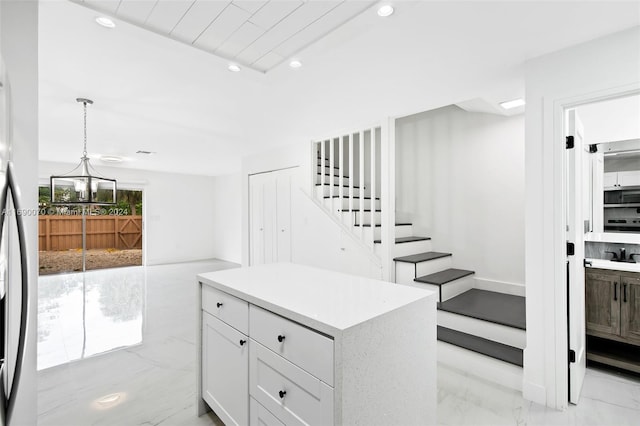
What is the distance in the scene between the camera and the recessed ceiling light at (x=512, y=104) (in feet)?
10.0

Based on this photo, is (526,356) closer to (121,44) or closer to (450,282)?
(450,282)

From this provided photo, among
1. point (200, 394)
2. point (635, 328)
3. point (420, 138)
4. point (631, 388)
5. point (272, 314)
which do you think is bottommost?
point (631, 388)

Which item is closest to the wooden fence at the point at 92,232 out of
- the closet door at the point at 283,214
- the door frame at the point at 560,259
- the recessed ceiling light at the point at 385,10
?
the closet door at the point at 283,214

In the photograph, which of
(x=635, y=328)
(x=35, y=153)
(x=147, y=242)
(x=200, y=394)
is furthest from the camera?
(x=147, y=242)

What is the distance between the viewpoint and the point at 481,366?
8.20 feet

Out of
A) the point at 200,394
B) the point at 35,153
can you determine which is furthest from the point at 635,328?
the point at 35,153

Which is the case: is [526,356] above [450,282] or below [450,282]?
below

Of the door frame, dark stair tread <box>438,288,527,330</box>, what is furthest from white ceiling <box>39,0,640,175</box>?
dark stair tread <box>438,288,527,330</box>

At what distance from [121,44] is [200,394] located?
91.1 inches

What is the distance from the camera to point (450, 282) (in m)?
3.34

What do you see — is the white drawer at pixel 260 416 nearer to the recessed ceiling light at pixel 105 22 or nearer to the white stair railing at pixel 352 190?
the recessed ceiling light at pixel 105 22

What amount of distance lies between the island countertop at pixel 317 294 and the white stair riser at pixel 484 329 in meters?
1.60

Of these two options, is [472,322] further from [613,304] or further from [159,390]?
[159,390]

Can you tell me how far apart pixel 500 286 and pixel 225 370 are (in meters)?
3.26
